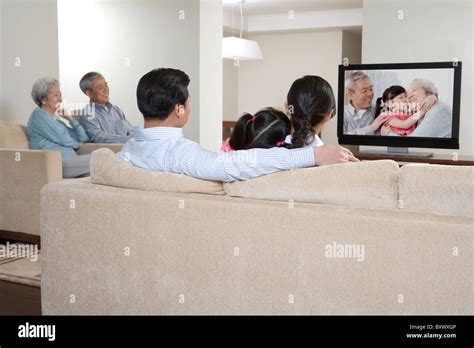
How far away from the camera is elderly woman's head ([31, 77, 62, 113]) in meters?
4.23

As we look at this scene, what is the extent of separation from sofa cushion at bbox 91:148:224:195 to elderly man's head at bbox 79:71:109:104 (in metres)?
2.97

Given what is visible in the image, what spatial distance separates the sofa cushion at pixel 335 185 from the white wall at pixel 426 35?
4.30 metres

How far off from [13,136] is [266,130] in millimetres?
2715

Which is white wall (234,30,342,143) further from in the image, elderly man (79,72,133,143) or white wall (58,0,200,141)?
elderly man (79,72,133,143)

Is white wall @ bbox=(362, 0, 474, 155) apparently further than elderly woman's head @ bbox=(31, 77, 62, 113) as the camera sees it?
Yes

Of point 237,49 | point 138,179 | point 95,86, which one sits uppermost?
point 237,49

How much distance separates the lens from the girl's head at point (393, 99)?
202 inches

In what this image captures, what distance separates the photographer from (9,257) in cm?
342

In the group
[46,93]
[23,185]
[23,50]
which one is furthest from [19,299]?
[23,50]

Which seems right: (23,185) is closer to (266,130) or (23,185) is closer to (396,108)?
(266,130)

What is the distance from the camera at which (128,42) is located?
5.97 m

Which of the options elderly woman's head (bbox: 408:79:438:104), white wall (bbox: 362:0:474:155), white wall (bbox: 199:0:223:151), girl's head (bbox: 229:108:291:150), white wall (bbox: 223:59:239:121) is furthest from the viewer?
white wall (bbox: 223:59:239:121)

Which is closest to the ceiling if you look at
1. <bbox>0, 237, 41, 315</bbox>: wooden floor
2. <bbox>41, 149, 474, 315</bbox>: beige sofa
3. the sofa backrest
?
the sofa backrest
